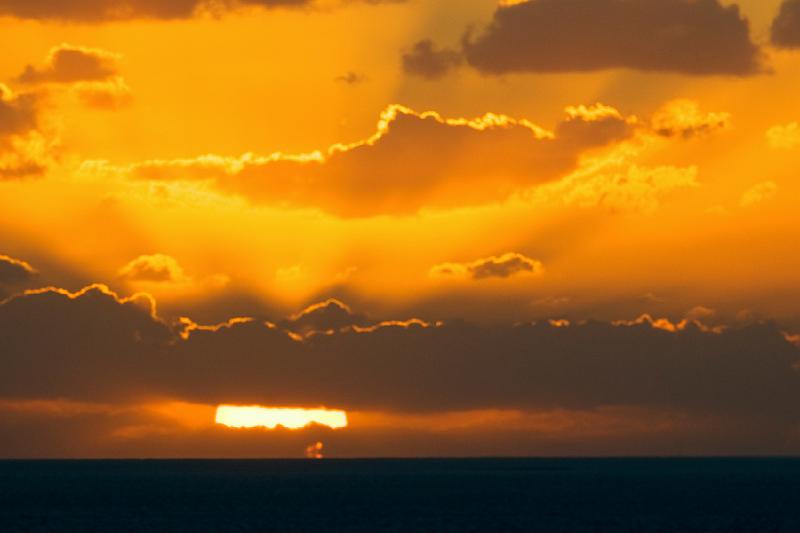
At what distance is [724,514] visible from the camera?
6555 inches

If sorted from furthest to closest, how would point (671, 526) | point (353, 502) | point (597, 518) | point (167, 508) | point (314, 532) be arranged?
point (353, 502) < point (167, 508) < point (597, 518) < point (671, 526) < point (314, 532)

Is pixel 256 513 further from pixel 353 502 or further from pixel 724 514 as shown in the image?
pixel 724 514

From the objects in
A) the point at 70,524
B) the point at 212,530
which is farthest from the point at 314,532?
the point at 70,524

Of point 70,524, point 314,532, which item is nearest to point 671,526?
point 314,532

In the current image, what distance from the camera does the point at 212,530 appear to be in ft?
447

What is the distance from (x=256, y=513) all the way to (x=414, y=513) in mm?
16635

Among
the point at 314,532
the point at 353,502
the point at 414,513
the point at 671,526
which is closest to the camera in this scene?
the point at 314,532

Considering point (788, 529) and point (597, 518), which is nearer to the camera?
point (788, 529)

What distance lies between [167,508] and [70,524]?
33226 millimetres

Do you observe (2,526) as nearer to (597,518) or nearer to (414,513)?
(414,513)

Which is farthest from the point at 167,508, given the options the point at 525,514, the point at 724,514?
the point at 724,514

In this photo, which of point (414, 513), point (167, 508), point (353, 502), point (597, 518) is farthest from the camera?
point (353, 502)

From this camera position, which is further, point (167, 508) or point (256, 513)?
point (167, 508)

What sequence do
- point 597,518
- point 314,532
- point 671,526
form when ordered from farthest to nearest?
point 597,518 → point 671,526 → point 314,532
